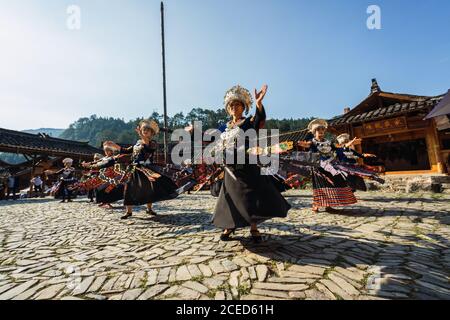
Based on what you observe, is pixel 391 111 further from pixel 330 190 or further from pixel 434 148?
pixel 330 190

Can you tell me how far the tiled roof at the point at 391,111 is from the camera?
9846 mm

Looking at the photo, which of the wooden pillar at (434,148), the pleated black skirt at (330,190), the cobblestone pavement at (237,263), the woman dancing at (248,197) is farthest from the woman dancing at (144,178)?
the wooden pillar at (434,148)

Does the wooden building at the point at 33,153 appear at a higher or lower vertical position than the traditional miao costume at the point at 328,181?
higher

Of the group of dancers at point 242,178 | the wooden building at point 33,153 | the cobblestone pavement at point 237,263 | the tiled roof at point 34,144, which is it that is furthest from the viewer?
the wooden building at point 33,153

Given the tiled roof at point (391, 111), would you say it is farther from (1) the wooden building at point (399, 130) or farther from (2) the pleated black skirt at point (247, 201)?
(2) the pleated black skirt at point (247, 201)

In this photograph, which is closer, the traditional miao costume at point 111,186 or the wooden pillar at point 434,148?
the traditional miao costume at point 111,186

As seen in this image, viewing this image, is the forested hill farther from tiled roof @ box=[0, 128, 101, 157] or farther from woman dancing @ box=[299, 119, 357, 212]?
woman dancing @ box=[299, 119, 357, 212]

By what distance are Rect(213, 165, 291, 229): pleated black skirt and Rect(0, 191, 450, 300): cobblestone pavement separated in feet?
1.11

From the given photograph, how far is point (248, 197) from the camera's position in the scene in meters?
2.68

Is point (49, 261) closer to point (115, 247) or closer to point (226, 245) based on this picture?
point (115, 247)

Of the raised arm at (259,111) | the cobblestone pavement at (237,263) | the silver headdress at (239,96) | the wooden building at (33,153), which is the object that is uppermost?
the wooden building at (33,153)

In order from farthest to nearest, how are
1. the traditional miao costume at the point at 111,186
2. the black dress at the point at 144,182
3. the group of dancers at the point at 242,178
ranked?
the traditional miao costume at the point at 111,186, the black dress at the point at 144,182, the group of dancers at the point at 242,178

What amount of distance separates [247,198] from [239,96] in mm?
1486
